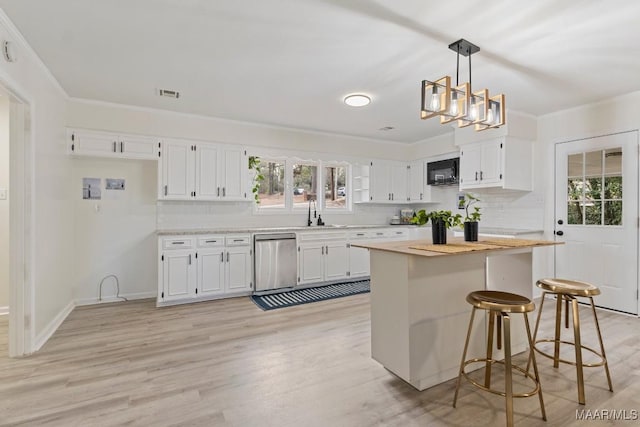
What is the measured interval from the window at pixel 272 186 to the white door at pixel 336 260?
1078 millimetres

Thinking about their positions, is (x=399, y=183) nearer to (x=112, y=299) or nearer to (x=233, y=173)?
(x=233, y=173)

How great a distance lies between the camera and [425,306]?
213 centimetres

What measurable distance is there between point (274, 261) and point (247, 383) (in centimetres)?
242

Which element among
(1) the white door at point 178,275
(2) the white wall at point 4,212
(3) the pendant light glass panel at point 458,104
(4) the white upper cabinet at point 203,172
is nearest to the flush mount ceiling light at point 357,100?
(3) the pendant light glass panel at point 458,104

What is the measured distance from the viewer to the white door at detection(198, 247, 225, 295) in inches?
166

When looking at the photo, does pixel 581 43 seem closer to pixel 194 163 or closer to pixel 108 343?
pixel 194 163

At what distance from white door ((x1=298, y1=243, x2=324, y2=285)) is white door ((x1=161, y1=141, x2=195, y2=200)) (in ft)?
5.87

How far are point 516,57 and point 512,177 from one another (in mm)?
2033

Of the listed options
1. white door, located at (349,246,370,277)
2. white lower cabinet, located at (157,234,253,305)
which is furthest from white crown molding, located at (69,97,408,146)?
white door, located at (349,246,370,277)

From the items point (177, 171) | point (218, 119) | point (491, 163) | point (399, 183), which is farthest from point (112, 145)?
point (491, 163)

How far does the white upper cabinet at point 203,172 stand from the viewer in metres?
4.28

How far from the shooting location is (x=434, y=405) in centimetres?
197

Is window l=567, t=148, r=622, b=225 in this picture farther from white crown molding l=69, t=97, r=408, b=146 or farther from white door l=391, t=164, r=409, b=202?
white crown molding l=69, t=97, r=408, b=146

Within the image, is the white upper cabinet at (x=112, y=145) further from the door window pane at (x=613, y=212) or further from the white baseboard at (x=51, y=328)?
the door window pane at (x=613, y=212)
